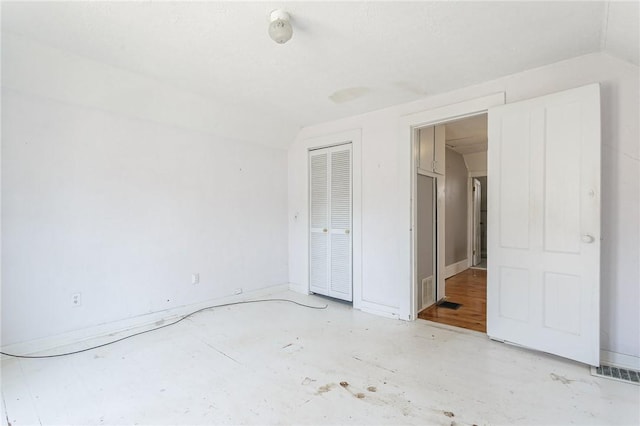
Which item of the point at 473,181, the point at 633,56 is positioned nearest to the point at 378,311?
the point at 633,56

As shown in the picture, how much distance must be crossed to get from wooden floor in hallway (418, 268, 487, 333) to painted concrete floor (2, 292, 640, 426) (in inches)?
14.2

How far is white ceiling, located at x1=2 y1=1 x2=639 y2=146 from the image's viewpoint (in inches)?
74.3

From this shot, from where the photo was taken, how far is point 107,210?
301 cm

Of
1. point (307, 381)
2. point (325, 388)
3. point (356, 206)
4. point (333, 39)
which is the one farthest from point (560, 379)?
point (333, 39)

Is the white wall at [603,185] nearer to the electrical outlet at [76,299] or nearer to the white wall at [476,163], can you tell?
the electrical outlet at [76,299]

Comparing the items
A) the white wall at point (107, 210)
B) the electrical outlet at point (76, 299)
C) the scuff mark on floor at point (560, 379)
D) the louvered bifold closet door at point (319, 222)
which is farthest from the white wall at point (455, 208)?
the electrical outlet at point (76, 299)

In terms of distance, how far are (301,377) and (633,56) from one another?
11.0 ft

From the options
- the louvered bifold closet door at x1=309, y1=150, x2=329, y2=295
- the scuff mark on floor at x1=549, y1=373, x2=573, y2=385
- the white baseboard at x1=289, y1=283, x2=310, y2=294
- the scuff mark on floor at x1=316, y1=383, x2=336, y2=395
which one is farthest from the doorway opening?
→ the scuff mark on floor at x1=316, y1=383, x2=336, y2=395

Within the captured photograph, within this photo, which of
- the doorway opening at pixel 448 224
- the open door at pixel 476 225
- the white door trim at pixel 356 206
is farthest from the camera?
the open door at pixel 476 225

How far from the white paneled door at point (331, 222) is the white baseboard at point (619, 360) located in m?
2.45

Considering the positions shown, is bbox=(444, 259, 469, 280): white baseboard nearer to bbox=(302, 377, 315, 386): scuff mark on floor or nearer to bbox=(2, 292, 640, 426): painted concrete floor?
bbox=(2, 292, 640, 426): painted concrete floor

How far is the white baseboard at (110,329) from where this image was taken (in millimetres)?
2541

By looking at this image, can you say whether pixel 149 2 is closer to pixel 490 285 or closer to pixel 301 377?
pixel 301 377

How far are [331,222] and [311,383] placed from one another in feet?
7.83
